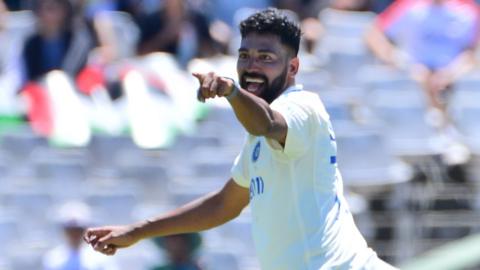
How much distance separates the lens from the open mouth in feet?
14.8

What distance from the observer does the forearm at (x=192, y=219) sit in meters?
5.02

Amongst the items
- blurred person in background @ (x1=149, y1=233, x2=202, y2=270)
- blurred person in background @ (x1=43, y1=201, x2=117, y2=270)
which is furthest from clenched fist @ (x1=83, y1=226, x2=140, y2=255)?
blurred person in background @ (x1=43, y1=201, x2=117, y2=270)

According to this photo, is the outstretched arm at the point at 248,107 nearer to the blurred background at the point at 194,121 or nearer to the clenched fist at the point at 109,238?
the clenched fist at the point at 109,238

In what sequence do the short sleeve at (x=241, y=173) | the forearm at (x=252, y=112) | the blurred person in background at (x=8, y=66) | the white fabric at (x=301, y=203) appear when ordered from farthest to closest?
the blurred person in background at (x=8, y=66), the short sleeve at (x=241, y=173), the white fabric at (x=301, y=203), the forearm at (x=252, y=112)

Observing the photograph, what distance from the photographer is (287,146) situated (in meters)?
4.46

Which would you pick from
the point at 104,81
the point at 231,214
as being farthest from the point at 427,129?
the point at 231,214

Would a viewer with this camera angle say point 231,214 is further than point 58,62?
No

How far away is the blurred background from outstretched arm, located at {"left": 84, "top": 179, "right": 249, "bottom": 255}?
2.23 meters

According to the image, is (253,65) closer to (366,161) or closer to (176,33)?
(366,161)

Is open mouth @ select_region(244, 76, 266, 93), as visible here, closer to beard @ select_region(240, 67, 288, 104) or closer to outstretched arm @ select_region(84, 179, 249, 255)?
beard @ select_region(240, 67, 288, 104)

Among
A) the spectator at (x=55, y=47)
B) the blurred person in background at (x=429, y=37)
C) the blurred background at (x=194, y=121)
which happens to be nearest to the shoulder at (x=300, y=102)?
the blurred background at (x=194, y=121)

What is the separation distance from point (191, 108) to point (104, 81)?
2.14 feet

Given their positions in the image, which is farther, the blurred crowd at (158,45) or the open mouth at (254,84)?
the blurred crowd at (158,45)

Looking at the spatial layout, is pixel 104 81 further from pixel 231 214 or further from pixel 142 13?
pixel 231 214
